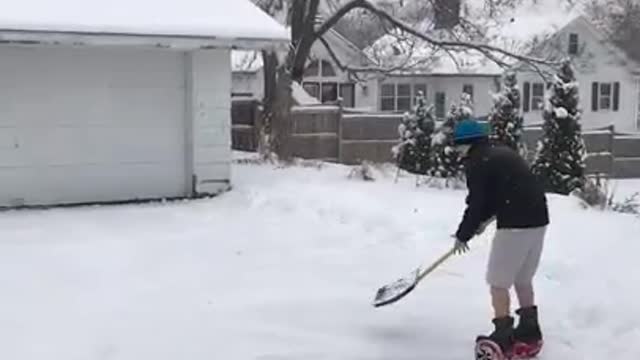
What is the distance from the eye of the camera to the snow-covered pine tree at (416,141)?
20481mm

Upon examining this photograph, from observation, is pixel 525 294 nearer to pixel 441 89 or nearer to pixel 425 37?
pixel 425 37

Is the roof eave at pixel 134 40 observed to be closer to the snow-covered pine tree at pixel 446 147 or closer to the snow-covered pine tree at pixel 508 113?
the snow-covered pine tree at pixel 446 147

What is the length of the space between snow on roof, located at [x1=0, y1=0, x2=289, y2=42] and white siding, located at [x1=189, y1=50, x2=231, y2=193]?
23.7 inches

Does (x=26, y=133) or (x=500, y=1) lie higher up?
(x=500, y=1)

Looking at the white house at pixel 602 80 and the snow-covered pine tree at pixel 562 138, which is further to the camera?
the white house at pixel 602 80

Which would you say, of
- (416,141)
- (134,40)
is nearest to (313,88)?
(416,141)

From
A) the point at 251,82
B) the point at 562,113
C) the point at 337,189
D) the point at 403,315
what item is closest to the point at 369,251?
the point at 403,315

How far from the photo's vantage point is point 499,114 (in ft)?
66.5

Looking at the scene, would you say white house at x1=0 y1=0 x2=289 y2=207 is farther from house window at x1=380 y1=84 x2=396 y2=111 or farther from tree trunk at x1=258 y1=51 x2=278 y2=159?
house window at x1=380 y1=84 x2=396 y2=111

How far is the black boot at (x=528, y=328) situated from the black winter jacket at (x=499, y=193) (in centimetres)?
60

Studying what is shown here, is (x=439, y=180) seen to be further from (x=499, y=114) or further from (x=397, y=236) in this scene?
(x=397, y=236)

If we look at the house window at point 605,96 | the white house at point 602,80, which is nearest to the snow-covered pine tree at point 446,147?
the white house at point 602,80

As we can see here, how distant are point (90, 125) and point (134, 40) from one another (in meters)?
1.38

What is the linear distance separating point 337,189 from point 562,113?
693cm
